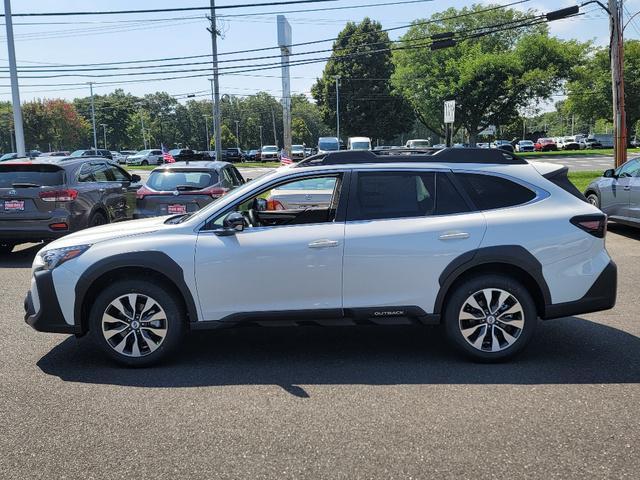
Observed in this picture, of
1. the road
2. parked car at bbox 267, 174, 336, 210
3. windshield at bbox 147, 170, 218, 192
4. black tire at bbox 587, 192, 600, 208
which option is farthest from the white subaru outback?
black tire at bbox 587, 192, 600, 208

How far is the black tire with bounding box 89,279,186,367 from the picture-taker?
4695mm

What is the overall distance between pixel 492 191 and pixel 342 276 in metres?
1.47

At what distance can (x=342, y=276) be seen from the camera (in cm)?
467

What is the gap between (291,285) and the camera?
4672 millimetres

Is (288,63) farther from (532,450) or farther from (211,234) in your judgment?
(532,450)

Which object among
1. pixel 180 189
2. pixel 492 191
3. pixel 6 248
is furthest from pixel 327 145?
pixel 492 191

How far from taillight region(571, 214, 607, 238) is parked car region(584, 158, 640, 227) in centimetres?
663

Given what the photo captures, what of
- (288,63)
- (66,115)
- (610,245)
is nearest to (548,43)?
(288,63)

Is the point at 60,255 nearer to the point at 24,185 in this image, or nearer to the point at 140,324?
the point at 140,324

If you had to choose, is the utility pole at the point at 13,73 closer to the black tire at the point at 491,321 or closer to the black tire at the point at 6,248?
the black tire at the point at 6,248

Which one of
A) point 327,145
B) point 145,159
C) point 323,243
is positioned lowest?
A: point 323,243

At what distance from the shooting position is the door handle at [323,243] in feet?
15.3

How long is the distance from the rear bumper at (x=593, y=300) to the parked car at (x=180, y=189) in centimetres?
590

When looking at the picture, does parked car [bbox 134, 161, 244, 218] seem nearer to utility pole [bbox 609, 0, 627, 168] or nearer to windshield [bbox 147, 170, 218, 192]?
windshield [bbox 147, 170, 218, 192]
